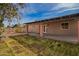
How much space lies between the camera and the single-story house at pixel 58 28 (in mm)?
2646

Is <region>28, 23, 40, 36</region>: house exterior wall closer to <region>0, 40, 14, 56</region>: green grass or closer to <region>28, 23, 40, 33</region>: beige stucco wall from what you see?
<region>28, 23, 40, 33</region>: beige stucco wall

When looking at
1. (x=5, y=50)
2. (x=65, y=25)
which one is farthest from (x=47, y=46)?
(x=5, y=50)

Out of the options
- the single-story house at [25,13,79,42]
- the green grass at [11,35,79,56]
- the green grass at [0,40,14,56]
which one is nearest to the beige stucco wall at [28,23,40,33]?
the single-story house at [25,13,79,42]

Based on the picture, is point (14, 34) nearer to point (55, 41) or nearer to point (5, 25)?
point (5, 25)

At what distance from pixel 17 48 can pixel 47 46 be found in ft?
1.48

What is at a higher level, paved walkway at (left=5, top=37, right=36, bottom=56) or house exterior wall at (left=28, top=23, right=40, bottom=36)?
house exterior wall at (left=28, top=23, right=40, bottom=36)

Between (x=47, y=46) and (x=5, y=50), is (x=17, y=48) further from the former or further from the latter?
(x=47, y=46)

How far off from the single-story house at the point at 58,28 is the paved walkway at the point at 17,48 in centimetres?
25

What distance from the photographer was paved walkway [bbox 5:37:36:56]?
272cm

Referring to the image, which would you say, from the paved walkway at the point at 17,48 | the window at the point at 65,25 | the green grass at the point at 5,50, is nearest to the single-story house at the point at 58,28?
the window at the point at 65,25

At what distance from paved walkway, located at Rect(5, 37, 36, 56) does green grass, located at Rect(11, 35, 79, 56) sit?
48mm

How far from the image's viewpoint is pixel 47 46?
2729 mm

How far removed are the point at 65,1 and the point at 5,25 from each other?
968mm

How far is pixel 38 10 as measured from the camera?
2.76m
